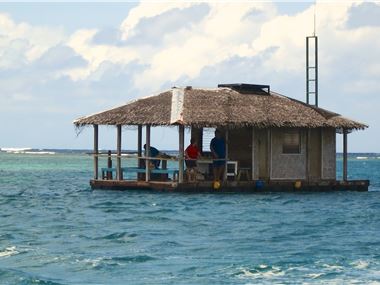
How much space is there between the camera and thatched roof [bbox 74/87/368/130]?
34.7 m

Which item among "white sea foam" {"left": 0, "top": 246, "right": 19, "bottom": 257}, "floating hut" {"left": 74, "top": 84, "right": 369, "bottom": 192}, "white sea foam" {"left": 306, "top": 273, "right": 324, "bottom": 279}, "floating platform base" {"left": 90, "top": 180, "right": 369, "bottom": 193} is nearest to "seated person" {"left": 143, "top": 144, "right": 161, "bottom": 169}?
"floating hut" {"left": 74, "top": 84, "right": 369, "bottom": 192}

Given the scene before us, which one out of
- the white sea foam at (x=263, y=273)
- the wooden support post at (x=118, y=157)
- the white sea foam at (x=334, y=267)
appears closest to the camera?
the white sea foam at (x=263, y=273)

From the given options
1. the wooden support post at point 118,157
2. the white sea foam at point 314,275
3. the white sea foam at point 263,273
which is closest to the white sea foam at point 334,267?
the white sea foam at point 314,275

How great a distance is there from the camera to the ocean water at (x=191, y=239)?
61.5ft

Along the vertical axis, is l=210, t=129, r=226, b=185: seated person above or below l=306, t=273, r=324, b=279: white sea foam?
above

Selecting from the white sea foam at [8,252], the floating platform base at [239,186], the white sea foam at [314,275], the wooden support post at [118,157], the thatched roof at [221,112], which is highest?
the thatched roof at [221,112]

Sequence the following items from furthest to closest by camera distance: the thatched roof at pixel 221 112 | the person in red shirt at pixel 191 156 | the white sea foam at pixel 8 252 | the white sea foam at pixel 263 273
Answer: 1. the person in red shirt at pixel 191 156
2. the thatched roof at pixel 221 112
3. the white sea foam at pixel 8 252
4. the white sea foam at pixel 263 273

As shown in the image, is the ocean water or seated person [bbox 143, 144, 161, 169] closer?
the ocean water

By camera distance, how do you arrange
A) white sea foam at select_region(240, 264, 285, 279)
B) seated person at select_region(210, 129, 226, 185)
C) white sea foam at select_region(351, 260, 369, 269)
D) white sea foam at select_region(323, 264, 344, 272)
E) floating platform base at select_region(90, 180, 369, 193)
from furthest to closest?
seated person at select_region(210, 129, 226, 185)
floating platform base at select_region(90, 180, 369, 193)
white sea foam at select_region(351, 260, 369, 269)
white sea foam at select_region(323, 264, 344, 272)
white sea foam at select_region(240, 264, 285, 279)

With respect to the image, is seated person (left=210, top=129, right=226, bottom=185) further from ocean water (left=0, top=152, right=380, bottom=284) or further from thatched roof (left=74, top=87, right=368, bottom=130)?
ocean water (left=0, top=152, right=380, bottom=284)

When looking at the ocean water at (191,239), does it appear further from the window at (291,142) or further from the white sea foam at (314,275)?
the window at (291,142)

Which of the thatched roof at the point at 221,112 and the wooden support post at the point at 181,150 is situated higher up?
the thatched roof at the point at 221,112

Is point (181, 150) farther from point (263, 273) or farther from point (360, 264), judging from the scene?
point (263, 273)

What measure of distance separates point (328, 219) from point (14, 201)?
37.8 feet
